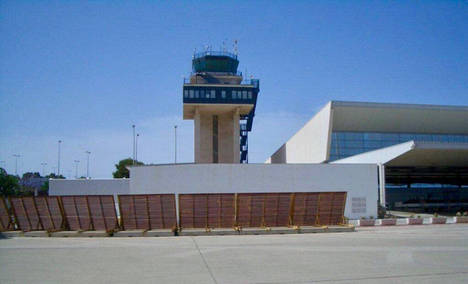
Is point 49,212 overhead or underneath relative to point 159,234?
overhead

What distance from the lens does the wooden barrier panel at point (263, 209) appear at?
88.4 ft

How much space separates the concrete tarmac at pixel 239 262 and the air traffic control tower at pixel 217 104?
50608mm

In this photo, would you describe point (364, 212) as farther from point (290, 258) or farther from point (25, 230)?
point (25, 230)

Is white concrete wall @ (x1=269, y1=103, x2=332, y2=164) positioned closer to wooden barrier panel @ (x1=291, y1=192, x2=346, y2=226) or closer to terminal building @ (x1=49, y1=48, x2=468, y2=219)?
terminal building @ (x1=49, y1=48, x2=468, y2=219)

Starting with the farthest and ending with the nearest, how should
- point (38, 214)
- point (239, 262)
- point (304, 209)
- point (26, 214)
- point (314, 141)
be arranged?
1. point (314, 141)
2. point (304, 209)
3. point (26, 214)
4. point (38, 214)
5. point (239, 262)

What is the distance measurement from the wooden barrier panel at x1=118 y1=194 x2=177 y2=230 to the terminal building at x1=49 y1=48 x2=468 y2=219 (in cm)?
1218

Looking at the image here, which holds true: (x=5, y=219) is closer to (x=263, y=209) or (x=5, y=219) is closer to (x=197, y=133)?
(x=263, y=209)

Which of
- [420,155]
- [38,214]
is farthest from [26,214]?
[420,155]

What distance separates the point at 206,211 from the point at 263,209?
3.75 m

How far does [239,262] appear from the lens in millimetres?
14570

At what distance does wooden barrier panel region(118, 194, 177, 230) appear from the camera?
2623cm

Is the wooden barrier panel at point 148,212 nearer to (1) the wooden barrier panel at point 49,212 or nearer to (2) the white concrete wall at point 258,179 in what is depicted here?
(1) the wooden barrier panel at point 49,212

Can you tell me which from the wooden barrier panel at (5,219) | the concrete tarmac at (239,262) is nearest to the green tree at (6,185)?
the wooden barrier panel at (5,219)

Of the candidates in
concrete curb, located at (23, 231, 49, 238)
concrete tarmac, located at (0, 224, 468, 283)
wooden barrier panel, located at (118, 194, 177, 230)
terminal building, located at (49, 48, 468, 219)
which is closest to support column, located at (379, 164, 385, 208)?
terminal building, located at (49, 48, 468, 219)
